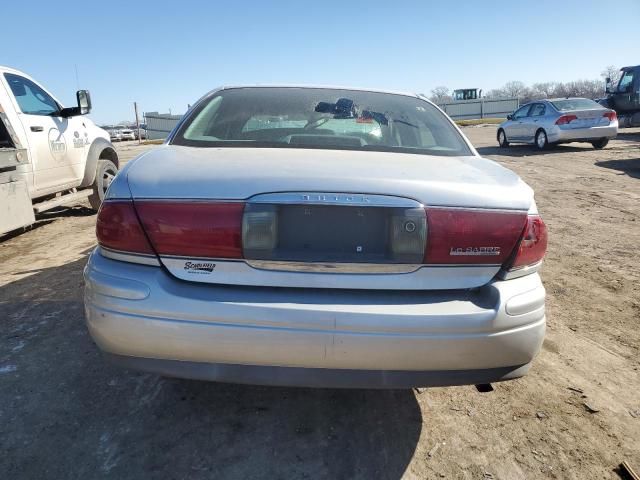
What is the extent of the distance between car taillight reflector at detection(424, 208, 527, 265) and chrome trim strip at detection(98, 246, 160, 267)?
3.48 feet

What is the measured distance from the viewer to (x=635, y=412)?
2266 millimetres

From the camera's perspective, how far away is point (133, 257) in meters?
1.81

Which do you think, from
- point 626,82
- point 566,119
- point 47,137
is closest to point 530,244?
point 47,137

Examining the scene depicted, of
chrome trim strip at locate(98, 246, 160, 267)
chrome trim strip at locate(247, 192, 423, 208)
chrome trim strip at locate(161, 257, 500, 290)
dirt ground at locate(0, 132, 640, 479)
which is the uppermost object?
chrome trim strip at locate(247, 192, 423, 208)

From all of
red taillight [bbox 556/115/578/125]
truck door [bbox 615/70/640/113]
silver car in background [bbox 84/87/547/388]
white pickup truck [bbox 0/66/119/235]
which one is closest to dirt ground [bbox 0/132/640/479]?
silver car in background [bbox 84/87/547/388]

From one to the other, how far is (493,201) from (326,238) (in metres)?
0.67

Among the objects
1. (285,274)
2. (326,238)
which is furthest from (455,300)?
(285,274)

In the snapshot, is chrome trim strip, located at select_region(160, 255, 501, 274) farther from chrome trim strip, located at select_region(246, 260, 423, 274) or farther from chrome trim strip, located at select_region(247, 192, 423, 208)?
chrome trim strip, located at select_region(247, 192, 423, 208)

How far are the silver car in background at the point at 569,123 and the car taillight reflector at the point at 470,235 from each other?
43.1 feet

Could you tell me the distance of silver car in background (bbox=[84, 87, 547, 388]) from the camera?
1.68 meters

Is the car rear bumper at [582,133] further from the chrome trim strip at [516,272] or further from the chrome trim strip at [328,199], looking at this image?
the chrome trim strip at [328,199]

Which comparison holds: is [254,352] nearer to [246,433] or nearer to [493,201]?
[246,433]

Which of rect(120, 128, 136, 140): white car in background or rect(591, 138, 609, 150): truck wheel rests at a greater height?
rect(120, 128, 136, 140): white car in background

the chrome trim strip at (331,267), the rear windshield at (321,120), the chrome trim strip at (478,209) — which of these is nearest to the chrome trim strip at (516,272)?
the chrome trim strip at (478,209)
